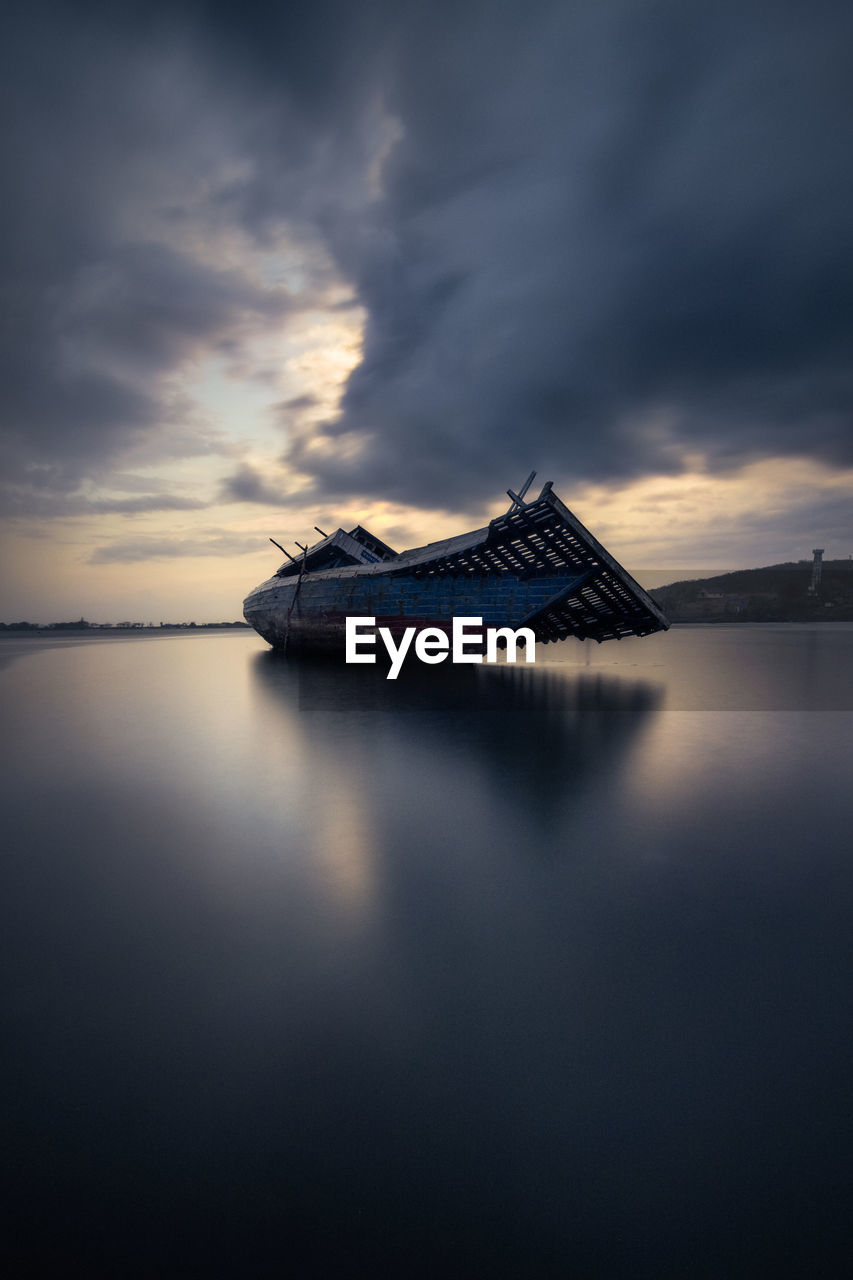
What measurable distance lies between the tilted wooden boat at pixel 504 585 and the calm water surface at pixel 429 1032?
12859 mm

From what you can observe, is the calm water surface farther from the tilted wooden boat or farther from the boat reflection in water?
the tilted wooden boat

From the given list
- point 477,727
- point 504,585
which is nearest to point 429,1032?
point 477,727

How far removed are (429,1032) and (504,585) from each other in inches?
745

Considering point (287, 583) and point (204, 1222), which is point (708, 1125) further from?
point (287, 583)

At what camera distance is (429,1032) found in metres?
2.85

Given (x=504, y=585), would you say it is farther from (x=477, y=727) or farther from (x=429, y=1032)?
(x=429, y=1032)

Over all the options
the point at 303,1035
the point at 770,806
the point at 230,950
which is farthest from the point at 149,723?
the point at 770,806

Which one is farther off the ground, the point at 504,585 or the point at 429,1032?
the point at 504,585

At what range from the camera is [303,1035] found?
111 inches

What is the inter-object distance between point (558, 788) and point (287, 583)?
24.6 m

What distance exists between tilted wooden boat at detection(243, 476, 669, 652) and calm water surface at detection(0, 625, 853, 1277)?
1286cm

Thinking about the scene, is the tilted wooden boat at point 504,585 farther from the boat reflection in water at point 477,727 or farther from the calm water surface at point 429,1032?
the calm water surface at point 429,1032

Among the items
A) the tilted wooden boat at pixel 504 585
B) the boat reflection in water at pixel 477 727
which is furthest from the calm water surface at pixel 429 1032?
the tilted wooden boat at pixel 504 585

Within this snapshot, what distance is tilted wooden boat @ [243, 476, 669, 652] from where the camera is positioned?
1867 centimetres
